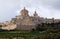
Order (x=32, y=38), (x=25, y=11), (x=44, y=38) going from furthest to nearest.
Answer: (x=25, y=11) → (x=32, y=38) → (x=44, y=38)

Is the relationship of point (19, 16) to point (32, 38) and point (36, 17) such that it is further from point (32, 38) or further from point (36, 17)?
point (32, 38)

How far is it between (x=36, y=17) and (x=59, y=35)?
2014 inches

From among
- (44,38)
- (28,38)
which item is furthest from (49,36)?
(28,38)

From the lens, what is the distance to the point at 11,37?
1717 centimetres

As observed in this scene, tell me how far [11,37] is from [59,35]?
359 centimetres

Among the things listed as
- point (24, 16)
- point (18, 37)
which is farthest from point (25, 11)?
point (18, 37)

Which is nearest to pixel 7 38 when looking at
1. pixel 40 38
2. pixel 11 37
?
pixel 11 37

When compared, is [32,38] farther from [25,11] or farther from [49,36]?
[25,11]

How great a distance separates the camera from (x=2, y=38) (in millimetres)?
17109

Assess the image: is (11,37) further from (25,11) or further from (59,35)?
(25,11)

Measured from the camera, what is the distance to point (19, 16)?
216 feet

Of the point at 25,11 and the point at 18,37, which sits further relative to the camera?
the point at 25,11

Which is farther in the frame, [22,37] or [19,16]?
[19,16]

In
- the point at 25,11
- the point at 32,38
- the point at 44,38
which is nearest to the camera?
the point at 44,38
